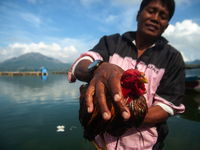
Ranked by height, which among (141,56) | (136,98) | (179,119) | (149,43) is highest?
(149,43)

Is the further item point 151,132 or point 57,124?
point 57,124

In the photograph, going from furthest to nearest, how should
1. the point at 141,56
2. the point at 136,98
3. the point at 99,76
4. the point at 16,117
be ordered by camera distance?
the point at 16,117
the point at 141,56
the point at 136,98
the point at 99,76

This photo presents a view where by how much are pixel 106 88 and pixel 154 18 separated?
1521 millimetres

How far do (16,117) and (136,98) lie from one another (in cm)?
922

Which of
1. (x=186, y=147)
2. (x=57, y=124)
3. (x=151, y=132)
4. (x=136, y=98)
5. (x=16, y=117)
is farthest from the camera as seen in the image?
(x=16, y=117)

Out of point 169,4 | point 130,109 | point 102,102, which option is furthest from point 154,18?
point 102,102

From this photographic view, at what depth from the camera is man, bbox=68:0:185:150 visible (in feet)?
5.68

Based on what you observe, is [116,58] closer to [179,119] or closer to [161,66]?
[161,66]

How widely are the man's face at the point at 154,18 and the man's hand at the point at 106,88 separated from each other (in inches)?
48.2

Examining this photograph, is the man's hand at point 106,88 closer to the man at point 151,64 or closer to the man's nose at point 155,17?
the man at point 151,64

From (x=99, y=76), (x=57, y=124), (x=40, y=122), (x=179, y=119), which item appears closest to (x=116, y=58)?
(x=99, y=76)

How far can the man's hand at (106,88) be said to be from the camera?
1.00 m

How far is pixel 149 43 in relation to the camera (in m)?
2.10

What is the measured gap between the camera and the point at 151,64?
188 cm
